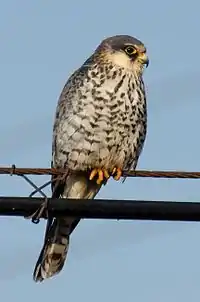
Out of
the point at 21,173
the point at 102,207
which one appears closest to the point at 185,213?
the point at 102,207

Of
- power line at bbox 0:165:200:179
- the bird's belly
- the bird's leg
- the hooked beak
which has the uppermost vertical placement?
the hooked beak

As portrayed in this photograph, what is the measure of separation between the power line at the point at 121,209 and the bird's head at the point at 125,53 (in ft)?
12.2

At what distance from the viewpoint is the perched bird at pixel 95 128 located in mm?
8203

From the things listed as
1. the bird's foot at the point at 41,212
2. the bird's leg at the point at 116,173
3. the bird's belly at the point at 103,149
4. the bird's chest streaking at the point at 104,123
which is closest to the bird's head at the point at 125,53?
the bird's chest streaking at the point at 104,123

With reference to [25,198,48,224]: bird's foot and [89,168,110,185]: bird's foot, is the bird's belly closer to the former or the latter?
[89,168,110,185]: bird's foot

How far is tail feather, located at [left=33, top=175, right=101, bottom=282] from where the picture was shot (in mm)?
7861

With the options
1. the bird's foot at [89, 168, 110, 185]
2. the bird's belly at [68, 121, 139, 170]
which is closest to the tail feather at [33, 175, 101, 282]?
the bird's foot at [89, 168, 110, 185]

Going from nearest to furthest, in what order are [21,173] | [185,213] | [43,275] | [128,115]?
[185,213] → [21,173] → [43,275] → [128,115]

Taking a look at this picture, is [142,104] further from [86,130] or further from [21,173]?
[21,173]

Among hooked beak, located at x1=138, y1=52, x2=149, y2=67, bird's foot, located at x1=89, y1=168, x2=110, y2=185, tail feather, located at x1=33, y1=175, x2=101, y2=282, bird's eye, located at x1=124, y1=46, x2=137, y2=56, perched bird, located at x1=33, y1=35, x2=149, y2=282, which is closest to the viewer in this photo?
tail feather, located at x1=33, y1=175, x2=101, y2=282

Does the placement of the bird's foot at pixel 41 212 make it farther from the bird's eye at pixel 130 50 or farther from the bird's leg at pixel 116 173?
the bird's eye at pixel 130 50

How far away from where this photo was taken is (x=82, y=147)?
8.34 m

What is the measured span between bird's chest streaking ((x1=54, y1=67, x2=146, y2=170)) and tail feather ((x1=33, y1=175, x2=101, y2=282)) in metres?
0.33

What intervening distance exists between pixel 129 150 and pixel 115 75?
0.69m
